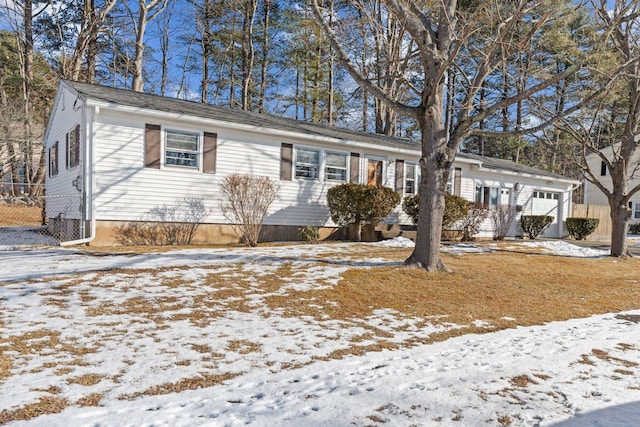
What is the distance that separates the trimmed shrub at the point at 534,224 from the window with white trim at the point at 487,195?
164 cm

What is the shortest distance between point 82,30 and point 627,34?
848 inches

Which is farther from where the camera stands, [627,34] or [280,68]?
[280,68]

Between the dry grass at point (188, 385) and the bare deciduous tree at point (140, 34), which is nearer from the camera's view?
the dry grass at point (188, 385)

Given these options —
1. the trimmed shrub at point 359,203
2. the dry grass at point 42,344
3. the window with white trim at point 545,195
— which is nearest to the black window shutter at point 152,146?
the trimmed shrub at point 359,203

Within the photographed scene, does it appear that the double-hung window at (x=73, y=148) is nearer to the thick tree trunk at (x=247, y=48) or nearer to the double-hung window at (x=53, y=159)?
the double-hung window at (x=53, y=159)

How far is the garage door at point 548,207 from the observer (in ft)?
65.5

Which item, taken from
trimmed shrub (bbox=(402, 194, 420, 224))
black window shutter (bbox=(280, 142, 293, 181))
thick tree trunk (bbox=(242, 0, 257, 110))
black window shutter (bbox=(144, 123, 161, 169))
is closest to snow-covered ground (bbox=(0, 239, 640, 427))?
black window shutter (bbox=(144, 123, 161, 169))

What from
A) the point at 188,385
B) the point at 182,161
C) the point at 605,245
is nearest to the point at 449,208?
the point at 605,245

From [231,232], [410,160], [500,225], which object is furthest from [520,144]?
[231,232]

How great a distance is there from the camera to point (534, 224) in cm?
1847

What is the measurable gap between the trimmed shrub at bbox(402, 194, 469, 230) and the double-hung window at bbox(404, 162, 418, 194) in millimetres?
745

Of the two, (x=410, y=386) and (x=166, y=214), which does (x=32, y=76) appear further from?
(x=410, y=386)

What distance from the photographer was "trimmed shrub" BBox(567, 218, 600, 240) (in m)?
19.6

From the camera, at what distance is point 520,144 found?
27.9 meters
